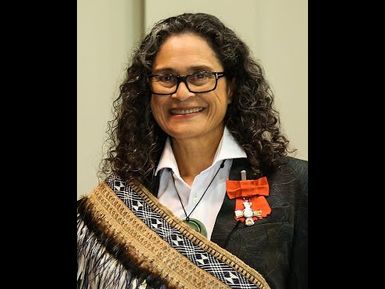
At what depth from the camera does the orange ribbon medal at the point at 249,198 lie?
1.19m

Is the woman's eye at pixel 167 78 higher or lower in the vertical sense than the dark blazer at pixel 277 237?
higher

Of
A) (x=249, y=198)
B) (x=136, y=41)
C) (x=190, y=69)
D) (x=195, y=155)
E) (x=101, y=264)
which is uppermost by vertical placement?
(x=136, y=41)

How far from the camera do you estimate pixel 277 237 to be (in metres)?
1.16

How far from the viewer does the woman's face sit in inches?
47.8

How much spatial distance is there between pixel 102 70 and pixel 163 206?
643 millimetres

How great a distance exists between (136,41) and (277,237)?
878 mm

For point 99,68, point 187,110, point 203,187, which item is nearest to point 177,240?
point 203,187

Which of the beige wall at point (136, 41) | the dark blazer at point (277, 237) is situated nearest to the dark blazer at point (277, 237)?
the dark blazer at point (277, 237)

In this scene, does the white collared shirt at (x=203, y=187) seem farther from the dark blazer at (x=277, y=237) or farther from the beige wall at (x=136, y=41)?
the beige wall at (x=136, y=41)

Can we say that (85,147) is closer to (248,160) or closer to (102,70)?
(102,70)

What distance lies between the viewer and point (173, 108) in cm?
124

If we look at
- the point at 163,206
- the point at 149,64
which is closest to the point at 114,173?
the point at 163,206

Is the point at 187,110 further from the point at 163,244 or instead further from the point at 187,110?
the point at 163,244

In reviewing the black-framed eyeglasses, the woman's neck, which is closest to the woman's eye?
the black-framed eyeglasses
